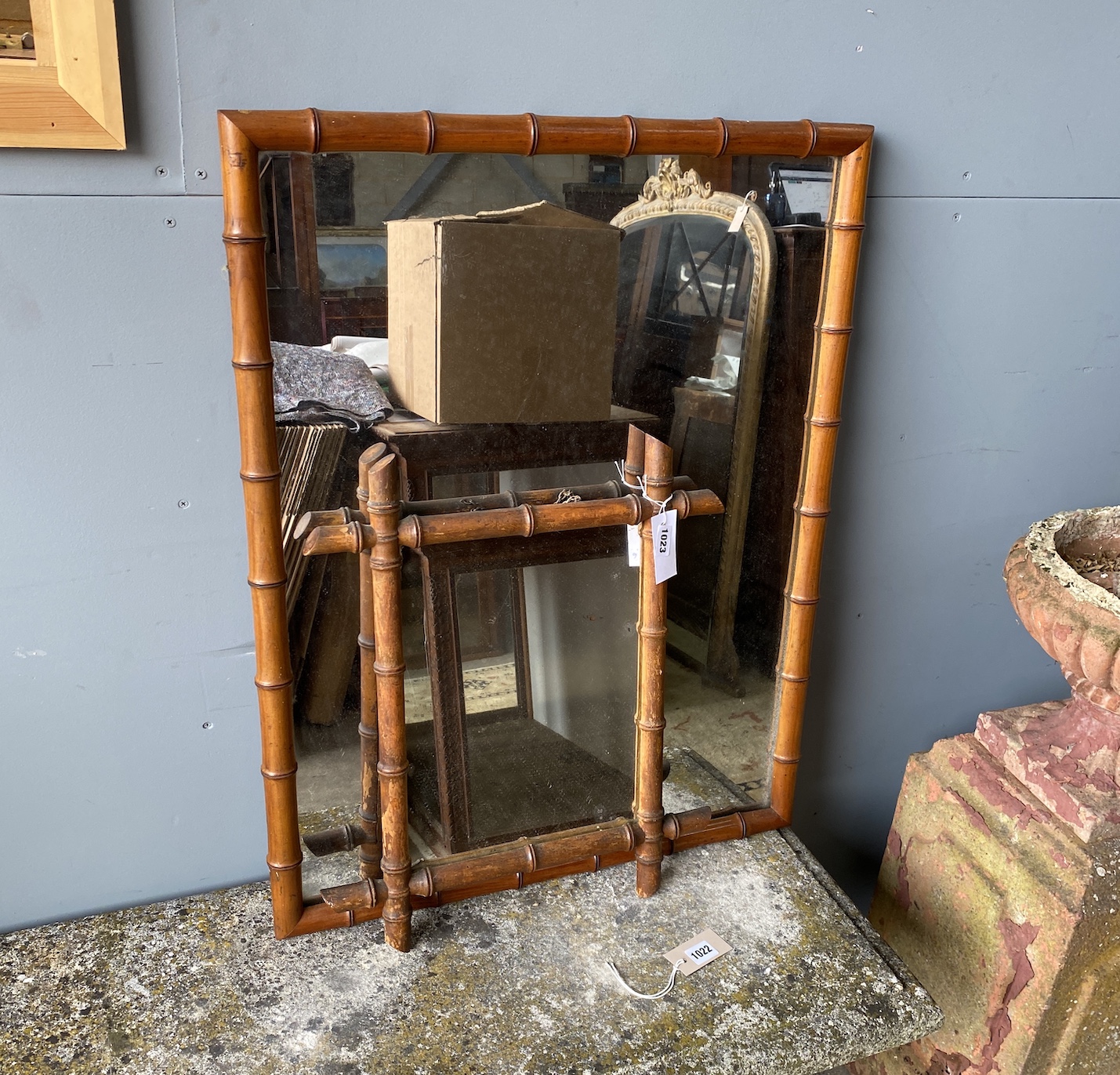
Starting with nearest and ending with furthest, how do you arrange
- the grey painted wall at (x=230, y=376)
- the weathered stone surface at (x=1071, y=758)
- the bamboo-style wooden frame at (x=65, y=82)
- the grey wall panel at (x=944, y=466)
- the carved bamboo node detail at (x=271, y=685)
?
the bamboo-style wooden frame at (x=65, y=82)
the grey painted wall at (x=230, y=376)
the carved bamboo node detail at (x=271, y=685)
the weathered stone surface at (x=1071, y=758)
the grey wall panel at (x=944, y=466)

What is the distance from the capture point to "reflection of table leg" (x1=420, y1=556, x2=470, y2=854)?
1.17m

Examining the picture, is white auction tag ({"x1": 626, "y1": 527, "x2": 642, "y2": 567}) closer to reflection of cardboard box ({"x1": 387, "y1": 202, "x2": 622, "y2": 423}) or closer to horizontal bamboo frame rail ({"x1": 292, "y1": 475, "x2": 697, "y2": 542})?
horizontal bamboo frame rail ({"x1": 292, "y1": 475, "x2": 697, "y2": 542})

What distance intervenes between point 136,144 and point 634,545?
0.71 m

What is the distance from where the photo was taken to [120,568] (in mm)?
1108

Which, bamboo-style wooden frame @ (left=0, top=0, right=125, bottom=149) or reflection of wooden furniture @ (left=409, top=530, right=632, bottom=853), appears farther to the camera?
reflection of wooden furniture @ (left=409, top=530, right=632, bottom=853)

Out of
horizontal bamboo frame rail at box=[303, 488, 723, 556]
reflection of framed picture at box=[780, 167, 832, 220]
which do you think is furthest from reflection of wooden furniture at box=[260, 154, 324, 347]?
reflection of framed picture at box=[780, 167, 832, 220]

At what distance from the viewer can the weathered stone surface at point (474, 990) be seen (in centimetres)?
107

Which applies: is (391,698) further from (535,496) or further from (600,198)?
(600,198)

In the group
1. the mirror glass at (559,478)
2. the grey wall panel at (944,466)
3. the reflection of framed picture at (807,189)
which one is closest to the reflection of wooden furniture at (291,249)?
the mirror glass at (559,478)

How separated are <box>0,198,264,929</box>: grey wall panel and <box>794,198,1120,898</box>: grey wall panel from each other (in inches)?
34.8

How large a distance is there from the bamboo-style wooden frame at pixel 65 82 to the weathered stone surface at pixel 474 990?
950 mm

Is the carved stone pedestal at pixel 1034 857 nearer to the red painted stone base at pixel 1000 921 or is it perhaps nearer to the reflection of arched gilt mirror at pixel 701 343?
the red painted stone base at pixel 1000 921

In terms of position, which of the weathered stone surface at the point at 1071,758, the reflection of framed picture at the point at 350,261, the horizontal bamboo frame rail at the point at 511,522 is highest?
the reflection of framed picture at the point at 350,261

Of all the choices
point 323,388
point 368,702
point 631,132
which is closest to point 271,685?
point 368,702
